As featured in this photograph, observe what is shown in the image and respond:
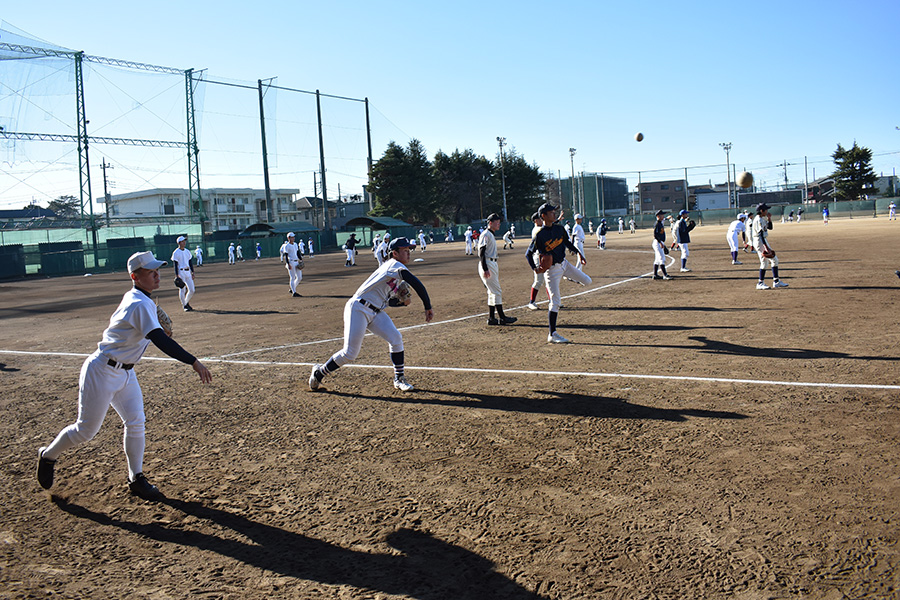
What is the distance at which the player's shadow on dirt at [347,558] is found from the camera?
12.0ft

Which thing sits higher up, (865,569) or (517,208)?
(517,208)

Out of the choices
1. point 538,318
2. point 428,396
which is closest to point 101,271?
point 538,318

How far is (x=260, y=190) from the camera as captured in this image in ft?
323

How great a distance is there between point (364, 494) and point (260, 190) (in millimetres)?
99074

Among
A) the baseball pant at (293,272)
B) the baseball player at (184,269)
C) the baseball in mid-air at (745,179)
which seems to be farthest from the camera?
the baseball in mid-air at (745,179)

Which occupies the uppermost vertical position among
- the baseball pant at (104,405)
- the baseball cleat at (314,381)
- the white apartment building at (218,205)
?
the white apartment building at (218,205)

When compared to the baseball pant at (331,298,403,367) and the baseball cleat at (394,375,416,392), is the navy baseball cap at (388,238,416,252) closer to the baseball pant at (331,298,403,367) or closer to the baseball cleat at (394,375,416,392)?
the baseball pant at (331,298,403,367)

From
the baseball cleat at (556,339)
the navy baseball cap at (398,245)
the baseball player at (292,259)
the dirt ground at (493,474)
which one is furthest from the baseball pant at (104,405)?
the baseball player at (292,259)

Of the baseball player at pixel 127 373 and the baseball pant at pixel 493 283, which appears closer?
the baseball player at pixel 127 373

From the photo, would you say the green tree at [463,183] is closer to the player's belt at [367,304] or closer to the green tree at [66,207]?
the green tree at [66,207]

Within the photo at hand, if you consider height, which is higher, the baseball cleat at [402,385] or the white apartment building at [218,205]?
the white apartment building at [218,205]

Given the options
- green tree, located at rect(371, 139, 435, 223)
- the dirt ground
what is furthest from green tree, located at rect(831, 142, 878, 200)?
the dirt ground

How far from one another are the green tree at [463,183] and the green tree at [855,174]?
4777 centimetres

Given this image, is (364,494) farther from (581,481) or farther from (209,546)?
(581,481)
